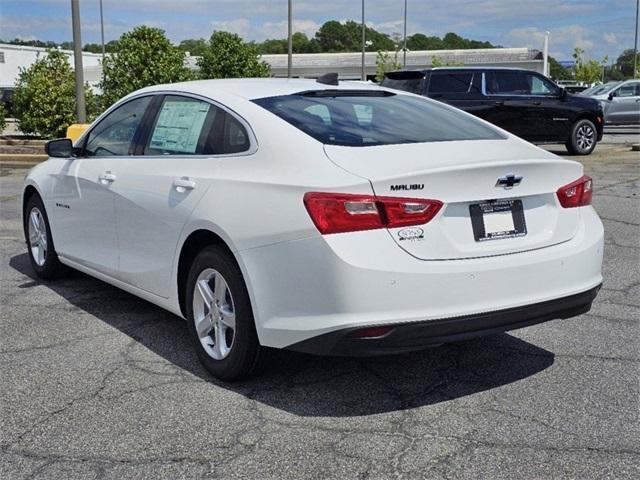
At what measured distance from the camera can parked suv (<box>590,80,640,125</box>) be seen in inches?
1057

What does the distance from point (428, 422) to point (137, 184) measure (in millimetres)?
2351

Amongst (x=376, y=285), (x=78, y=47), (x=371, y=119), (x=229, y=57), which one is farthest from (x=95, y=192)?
(x=229, y=57)

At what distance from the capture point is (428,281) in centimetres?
357

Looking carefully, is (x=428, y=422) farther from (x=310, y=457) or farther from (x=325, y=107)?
(x=325, y=107)

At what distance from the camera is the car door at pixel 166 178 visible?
4.39 meters

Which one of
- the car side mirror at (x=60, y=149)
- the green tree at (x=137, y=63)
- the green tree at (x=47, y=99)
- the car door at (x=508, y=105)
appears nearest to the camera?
the car side mirror at (x=60, y=149)

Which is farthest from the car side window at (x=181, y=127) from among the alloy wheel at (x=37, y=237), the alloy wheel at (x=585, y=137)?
the alloy wheel at (x=585, y=137)

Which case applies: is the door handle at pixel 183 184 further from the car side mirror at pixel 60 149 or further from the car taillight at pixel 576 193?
the car taillight at pixel 576 193

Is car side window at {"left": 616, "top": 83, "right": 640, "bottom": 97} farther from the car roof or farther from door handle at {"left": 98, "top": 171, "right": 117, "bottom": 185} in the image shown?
door handle at {"left": 98, "top": 171, "right": 117, "bottom": 185}

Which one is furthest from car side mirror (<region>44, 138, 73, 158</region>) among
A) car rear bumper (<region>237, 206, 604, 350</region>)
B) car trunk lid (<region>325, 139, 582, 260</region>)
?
car trunk lid (<region>325, 139, 582, 260</region>)

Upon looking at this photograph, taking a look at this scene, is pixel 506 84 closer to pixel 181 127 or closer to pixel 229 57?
pixel 229 57

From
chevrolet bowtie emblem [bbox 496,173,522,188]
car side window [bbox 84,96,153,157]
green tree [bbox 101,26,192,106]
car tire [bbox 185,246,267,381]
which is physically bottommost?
car tire [bbox 185,246,267,381]

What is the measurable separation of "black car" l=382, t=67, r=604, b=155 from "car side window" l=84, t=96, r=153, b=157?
1176cm

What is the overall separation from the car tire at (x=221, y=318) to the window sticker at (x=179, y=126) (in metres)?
0.79
